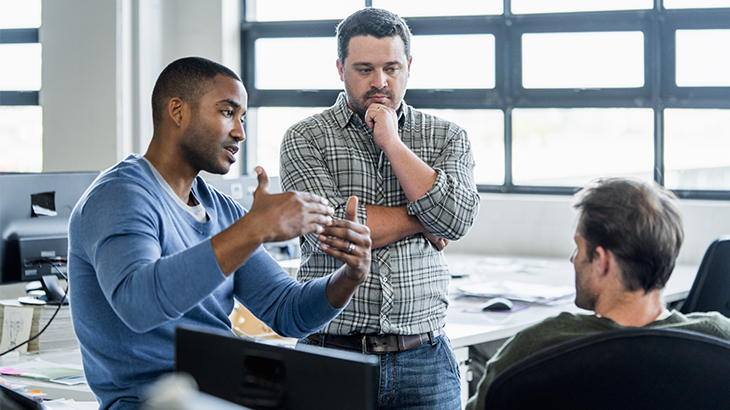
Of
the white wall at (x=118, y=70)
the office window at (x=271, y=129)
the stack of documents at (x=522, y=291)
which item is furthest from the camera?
the office window at (x=271, y=129)

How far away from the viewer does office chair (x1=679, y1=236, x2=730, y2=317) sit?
2.56 metres

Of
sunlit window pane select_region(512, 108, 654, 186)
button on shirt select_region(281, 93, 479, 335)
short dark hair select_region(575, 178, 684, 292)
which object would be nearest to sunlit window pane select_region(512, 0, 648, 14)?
sunlit window pane select_region(512, 108, 654, 186)

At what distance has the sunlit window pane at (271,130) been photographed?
17.0ft

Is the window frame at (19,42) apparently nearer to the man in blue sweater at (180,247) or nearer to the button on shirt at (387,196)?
the button on shirt at (387,196)

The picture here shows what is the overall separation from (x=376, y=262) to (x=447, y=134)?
16.3 inches

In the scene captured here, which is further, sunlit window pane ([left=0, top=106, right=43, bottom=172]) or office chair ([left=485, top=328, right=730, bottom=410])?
sunlit window pane ([left=0, top=106, right=43, bottom=172])

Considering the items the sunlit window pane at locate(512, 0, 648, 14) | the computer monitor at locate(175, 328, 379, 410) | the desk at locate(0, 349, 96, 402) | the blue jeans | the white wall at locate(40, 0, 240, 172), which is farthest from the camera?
the white wall at locate(40, 0, 240, 172)

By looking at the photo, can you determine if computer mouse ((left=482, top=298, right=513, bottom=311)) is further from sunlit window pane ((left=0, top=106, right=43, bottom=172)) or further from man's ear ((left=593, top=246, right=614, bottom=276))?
sunlit window pane ((left=0, top=106, right=43, bottom=172))

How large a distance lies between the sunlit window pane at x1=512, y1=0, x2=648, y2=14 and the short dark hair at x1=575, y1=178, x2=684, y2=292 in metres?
3.31

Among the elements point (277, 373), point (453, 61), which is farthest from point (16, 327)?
point (453, 61)

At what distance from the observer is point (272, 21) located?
16.8 feet

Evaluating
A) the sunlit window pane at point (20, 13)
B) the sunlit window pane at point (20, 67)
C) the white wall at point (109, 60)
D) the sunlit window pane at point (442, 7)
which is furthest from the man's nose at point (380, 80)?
the sunlit window pane at point (20, 13)

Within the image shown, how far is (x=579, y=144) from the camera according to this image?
14.5 feet

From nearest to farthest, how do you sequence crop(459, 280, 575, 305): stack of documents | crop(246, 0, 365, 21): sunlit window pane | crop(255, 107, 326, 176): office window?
1. crop(459, 280, 575, 305): stack of documents
2. crop(246, 0, 365, 21): sunlit window pane
3. crop(255, 107, 326, 176): office window
